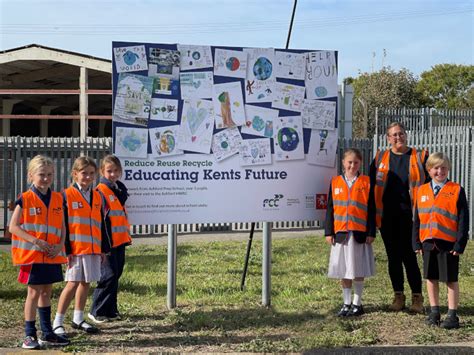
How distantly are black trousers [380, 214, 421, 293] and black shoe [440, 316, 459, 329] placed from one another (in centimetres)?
64

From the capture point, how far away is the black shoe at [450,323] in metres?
6.63

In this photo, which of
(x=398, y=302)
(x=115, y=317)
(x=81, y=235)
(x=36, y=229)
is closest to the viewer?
(x=36, y=229)

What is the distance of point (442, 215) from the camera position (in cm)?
677

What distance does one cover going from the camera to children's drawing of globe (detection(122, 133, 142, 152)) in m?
7.06

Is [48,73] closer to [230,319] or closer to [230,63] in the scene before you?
[230,63]

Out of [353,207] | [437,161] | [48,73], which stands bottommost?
[353,207]

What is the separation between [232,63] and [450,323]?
3.23 meters

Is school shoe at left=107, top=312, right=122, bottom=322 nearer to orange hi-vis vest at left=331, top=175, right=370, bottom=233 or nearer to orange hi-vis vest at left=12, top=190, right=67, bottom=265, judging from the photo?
orange hi-vis vest at left=12, top=190, right=67, bottom=265

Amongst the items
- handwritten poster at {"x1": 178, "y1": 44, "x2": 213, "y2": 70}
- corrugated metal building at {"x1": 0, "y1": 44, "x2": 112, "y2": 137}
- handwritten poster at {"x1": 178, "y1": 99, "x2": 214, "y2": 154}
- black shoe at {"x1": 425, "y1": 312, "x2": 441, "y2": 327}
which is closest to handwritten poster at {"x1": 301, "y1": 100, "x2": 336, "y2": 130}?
handwritten poster at {"x1": 178, "y1": 99, "x2": 214, "y2": 154}

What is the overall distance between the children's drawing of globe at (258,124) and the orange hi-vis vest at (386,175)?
1.20 metres

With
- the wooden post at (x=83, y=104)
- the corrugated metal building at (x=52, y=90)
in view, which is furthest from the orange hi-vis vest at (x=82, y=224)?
the wooden post at (x=83, y=104)

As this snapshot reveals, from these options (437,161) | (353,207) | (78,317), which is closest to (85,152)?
(78,317)

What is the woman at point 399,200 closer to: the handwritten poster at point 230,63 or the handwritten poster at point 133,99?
the handwritten poster at point 230,63

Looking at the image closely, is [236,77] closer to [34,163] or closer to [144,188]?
[144,188]
